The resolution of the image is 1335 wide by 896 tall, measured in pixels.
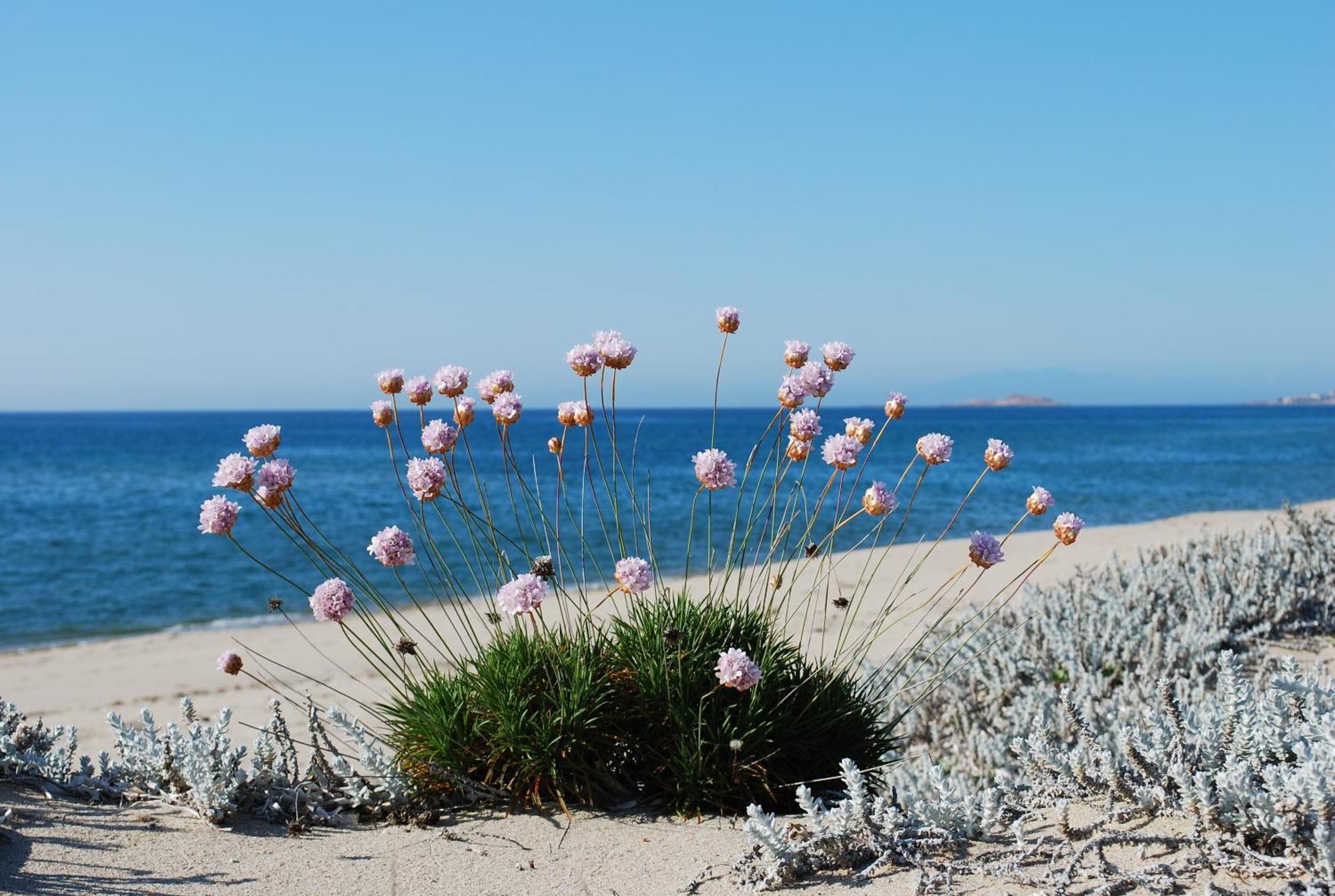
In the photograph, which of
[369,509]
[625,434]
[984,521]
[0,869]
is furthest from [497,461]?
[0,869]

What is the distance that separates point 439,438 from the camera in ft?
13.3

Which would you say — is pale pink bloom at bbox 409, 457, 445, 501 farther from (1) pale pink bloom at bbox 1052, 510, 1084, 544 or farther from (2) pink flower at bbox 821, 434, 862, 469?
(1) pale pink bloom at bbox 1052, 510, 1084, 544

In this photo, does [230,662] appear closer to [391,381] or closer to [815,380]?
[391,381]

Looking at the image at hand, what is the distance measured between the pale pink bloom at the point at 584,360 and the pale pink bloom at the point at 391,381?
2.64 feet

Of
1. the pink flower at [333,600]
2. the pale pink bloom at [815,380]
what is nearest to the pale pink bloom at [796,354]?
the pale pink bloom at [815,380]

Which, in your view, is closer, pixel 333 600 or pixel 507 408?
pixel 333 600

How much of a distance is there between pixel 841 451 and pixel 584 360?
1171 mm

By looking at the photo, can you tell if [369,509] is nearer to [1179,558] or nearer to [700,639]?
[1179,558]

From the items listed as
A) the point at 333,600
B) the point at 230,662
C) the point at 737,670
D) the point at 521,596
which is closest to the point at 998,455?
the point at 737,670

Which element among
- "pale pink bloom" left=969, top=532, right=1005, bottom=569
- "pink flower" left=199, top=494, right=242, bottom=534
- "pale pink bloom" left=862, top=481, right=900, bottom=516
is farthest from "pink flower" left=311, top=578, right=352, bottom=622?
"pale pink bloom" left=969, top=532, right=1005, bottom=569

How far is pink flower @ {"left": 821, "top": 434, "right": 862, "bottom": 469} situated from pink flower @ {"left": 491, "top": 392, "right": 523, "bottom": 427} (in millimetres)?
1327

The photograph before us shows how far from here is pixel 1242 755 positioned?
12.3 ft

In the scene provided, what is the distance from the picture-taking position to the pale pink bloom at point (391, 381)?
436 centimetres

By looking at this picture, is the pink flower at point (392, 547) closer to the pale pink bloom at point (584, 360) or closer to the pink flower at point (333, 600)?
the pink flower at point (333, 600)
